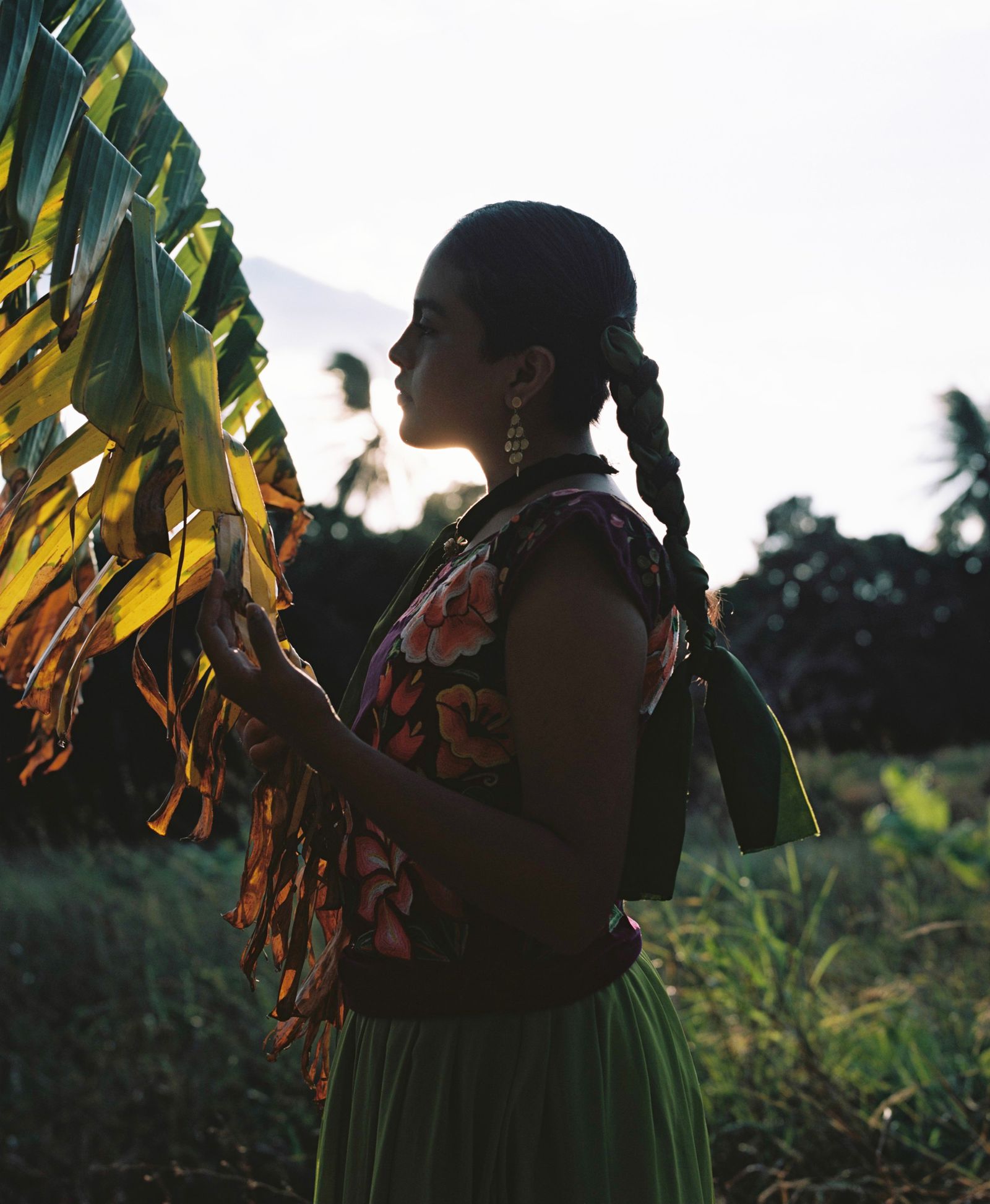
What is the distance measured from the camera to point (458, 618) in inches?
45.6

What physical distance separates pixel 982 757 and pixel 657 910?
10.4 meters

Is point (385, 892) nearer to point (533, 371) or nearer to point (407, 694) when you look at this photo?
point (407, 694)

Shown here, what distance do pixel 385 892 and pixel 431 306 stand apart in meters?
0.72

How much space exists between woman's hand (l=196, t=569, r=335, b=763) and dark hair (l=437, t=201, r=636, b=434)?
0.49 metres

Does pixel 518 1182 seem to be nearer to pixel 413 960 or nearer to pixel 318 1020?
pixel 413 960

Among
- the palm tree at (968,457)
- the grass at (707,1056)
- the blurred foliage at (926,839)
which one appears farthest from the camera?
the palm tree at (968,457)

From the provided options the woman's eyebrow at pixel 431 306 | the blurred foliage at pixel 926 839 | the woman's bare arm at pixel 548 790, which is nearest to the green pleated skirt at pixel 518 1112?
the woman's bare arm at pixel 548 790

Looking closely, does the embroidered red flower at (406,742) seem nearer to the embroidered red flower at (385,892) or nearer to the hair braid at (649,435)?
the embroidered red flower at (385,892)

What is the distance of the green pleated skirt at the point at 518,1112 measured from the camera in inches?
44.4

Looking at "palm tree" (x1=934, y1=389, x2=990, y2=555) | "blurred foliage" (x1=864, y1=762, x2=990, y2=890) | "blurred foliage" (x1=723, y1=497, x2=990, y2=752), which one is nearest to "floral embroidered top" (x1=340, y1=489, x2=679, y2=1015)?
"blurred foliage" (x1=864, y1=762, x2=990, y2=890)

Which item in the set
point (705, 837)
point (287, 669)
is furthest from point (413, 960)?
point (705, 837)

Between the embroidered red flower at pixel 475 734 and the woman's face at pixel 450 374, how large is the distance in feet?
1.19

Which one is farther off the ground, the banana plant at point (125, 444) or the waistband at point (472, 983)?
the banana plant at point (125, 444)

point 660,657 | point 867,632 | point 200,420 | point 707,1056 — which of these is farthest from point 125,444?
point 867,632
